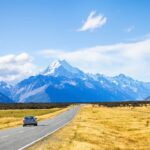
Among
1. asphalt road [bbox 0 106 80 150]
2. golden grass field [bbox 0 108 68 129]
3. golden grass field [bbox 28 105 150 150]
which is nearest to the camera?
golden grass field [bbox 28 105 150 150]

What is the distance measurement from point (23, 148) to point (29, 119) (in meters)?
42.2

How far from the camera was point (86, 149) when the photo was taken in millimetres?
30688

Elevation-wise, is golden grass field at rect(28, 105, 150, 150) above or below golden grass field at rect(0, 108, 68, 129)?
below

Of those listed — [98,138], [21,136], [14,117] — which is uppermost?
[14,117]

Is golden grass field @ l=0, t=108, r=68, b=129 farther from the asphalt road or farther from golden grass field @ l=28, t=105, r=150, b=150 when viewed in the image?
golden grass field @ l=28, t=105, r=150, b=150

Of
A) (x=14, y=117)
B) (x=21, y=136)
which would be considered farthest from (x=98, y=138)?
(x=14, y=117)

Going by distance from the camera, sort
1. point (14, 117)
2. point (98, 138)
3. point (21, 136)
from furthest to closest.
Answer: point (14, 117)
point (21, 136)
point (98, 138)

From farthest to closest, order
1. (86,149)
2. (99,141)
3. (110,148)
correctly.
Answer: (99,141) < (110,148) < (86,149)

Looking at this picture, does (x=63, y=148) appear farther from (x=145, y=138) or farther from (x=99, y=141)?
(x=145, y=138)

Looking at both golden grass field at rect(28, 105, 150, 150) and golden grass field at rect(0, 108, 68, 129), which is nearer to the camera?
golden grass field at rect(28, 105, 150, 150)

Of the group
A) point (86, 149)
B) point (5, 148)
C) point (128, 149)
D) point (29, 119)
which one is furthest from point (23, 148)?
point (29, 119)

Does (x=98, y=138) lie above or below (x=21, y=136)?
below

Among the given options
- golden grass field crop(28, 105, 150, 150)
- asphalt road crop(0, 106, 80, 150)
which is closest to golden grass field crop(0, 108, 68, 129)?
asphalt road crop(0, 106, 80, 150)

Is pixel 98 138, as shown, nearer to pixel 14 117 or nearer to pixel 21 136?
pixel 21 136
